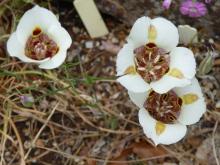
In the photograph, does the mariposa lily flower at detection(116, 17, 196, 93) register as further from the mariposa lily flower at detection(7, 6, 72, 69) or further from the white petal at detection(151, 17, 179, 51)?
the mariposa lily flower at detection(7, 6, 72, 69)

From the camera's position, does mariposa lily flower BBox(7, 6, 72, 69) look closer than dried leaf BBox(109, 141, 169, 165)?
Yes

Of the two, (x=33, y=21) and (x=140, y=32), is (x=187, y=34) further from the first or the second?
(x=33, y=21)

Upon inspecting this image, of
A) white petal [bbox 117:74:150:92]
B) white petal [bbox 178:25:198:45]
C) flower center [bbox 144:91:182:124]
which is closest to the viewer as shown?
white petal [bbox 117:74:150:92]

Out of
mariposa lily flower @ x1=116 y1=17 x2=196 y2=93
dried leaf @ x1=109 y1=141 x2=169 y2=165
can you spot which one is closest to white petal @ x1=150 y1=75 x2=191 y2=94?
mariposa lily flower @ x1=116 y1=17 x2=196 y2=93

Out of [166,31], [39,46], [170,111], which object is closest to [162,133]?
[170,111]

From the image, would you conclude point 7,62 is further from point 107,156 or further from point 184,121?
point 184,121

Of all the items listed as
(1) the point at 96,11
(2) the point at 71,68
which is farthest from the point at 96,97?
(1) the point at 96,11

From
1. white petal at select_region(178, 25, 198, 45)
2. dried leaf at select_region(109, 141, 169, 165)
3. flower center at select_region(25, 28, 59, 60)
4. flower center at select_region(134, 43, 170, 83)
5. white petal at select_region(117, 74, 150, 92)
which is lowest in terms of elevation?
A: dried leaf at select_region(109, 141, 169, 165)
